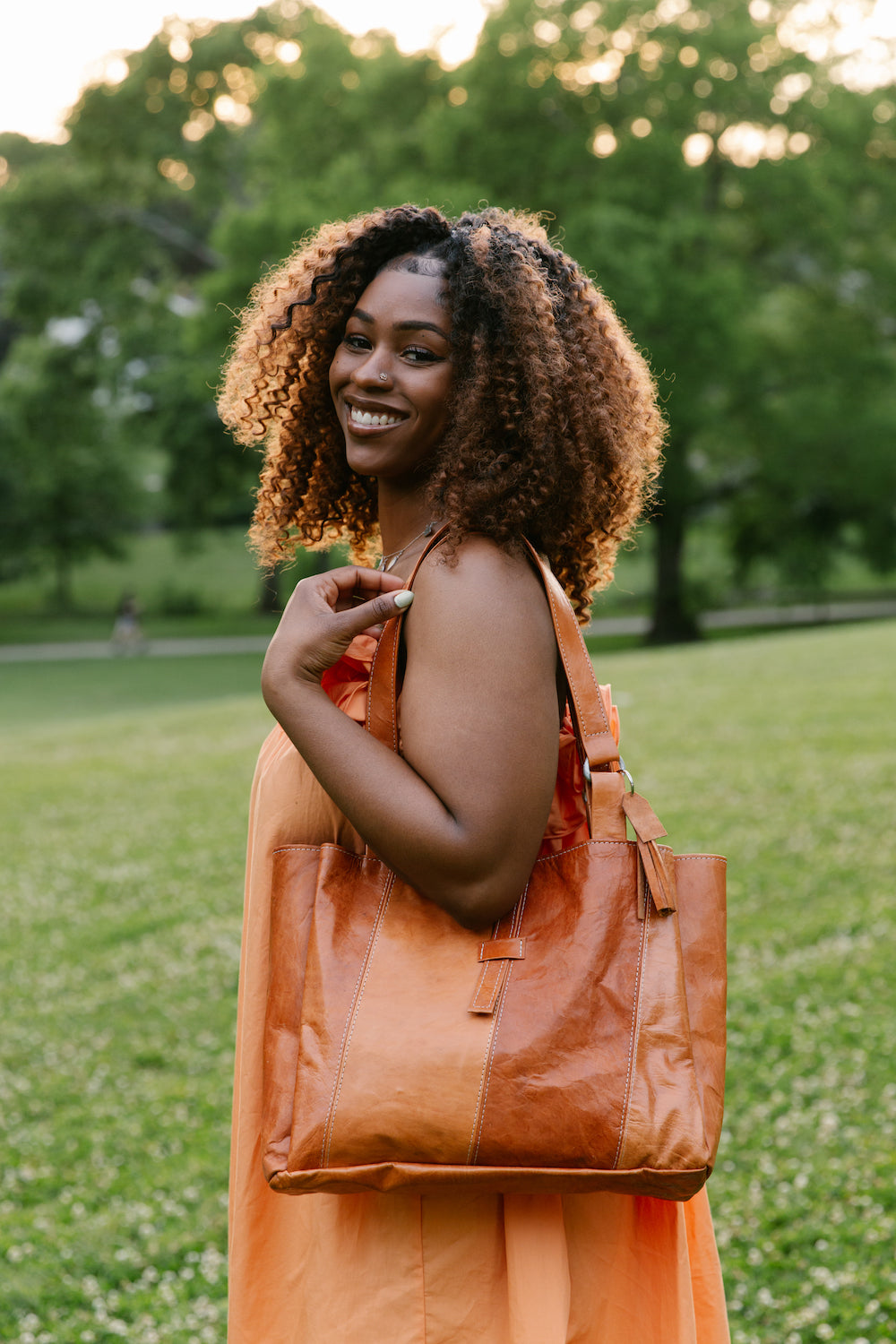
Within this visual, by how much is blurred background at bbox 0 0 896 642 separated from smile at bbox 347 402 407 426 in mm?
22110

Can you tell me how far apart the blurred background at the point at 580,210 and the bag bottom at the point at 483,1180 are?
22.7 metres

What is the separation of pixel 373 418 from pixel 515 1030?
0.93m

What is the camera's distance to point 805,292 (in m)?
28.8

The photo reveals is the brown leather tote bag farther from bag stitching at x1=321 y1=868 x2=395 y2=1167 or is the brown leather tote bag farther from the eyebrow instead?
the eyebrow

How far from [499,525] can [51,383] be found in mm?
34541

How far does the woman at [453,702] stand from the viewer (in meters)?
1.58

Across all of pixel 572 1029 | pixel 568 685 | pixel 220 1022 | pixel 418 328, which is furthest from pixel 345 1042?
pixel 220 1022

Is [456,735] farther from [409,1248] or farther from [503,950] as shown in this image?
[409,1248]

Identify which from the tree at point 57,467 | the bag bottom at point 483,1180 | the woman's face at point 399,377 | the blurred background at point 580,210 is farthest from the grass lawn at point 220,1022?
the tree at point 57,467

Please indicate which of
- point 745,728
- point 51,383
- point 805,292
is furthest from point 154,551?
point 745,728

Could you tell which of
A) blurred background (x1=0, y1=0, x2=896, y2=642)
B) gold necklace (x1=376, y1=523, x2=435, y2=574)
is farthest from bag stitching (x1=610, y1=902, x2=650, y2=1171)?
blurred background (x1=0, y1=0, x2=896, y2=642)

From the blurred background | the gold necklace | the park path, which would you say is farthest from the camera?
the park path

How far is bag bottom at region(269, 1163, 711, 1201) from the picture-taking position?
1.51 m

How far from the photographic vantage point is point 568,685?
1.67m
